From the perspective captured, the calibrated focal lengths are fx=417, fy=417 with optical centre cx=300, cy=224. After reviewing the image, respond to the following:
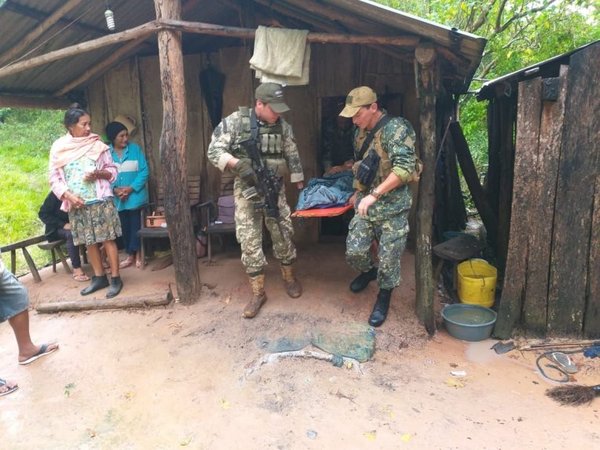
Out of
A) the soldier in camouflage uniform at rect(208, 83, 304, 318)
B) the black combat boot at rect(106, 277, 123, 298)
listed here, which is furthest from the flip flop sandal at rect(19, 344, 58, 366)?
the soldier in camouflage uniform at rect(208, 83, 304, 318)

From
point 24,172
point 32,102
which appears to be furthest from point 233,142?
point 24,172

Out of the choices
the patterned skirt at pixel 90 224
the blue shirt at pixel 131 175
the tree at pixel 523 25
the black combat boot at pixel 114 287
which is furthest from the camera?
the tree at pixel 523 25

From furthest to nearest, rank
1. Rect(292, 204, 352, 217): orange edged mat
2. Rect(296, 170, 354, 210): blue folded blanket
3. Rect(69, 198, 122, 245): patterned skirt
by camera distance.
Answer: Rect(69, 198, 122, 245): patterned skirt, Rect(296, 170, 354, 210): blue folded blanket, Rect(292, 204, 352, 217): orange edged mat

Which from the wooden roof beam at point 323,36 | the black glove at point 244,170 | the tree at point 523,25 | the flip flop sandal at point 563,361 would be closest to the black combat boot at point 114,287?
the black glove at point 244,170

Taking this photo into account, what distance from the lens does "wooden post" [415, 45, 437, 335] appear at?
366cm

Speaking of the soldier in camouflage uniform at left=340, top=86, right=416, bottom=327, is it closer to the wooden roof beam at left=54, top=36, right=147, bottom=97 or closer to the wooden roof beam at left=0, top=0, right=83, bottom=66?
the wooden roof beam at left=0, top=0, right=83, bottom=66

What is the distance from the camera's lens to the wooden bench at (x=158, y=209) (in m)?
5.30

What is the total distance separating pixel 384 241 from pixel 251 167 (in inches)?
54.4

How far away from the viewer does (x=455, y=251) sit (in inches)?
174

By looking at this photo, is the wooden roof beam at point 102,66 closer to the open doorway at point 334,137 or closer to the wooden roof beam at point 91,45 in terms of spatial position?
the wooden roof beam at point 91,45

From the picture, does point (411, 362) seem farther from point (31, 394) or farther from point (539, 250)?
point (31, 394)

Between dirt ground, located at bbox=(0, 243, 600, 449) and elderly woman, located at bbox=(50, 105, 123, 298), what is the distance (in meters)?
0.78

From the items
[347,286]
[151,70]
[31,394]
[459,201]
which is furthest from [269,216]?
[459,201]

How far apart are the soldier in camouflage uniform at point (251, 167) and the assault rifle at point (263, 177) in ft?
0.13
